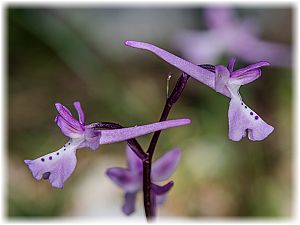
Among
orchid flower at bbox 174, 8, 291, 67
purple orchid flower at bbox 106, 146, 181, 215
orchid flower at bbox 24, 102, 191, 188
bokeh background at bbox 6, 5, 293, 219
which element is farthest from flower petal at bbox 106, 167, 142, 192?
orchid flower at bbox 174, 8, 291, 67

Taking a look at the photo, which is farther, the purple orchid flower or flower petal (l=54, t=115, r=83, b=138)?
the purple orchid flower

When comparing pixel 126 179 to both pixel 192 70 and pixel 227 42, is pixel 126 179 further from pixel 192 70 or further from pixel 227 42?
pixel 227 42

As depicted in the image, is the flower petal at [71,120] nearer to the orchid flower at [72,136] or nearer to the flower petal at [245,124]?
the orchid flower at [72,136]

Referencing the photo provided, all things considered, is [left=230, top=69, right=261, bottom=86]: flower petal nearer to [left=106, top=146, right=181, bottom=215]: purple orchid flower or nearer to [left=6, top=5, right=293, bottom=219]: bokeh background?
[left=106, top=146, right=181, bottom=215]: purple orchid flower

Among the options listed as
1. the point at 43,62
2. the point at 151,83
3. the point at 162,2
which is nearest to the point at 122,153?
the point at 151,83

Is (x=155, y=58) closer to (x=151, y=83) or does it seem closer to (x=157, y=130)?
(x=151, y=83)

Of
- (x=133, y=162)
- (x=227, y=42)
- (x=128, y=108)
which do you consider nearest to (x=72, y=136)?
(x=133, y=162)
